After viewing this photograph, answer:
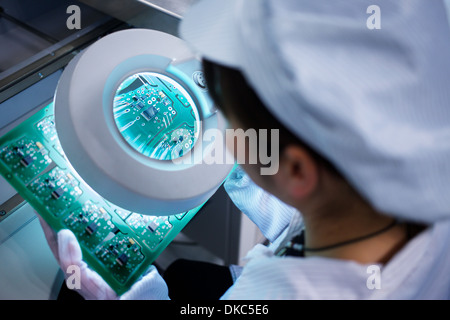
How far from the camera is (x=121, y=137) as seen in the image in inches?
27.3

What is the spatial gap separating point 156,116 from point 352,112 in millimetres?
470

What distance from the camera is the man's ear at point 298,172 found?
48cm

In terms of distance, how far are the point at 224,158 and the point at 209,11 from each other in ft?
0.95

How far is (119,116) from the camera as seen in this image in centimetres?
75

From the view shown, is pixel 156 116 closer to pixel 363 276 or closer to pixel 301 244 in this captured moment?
pixel 301 244

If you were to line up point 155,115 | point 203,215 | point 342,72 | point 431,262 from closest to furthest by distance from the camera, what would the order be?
point 342,72, point 431,262, point 155,115, point 203,215

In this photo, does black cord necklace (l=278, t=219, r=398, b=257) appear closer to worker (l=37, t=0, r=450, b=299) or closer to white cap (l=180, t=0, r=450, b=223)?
worker (l=37, t=0, r=450, b=299)

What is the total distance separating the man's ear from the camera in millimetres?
484

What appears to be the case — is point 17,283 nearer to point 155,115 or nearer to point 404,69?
point 155,115

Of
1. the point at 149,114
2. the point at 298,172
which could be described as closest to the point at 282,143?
the point at 298,172

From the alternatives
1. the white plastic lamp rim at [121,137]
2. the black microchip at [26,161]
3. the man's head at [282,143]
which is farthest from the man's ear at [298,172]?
the black microchip at [26,161]

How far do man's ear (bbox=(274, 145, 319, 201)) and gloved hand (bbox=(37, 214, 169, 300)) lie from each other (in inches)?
13.8

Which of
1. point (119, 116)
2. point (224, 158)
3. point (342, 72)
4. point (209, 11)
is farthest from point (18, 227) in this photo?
point (342, 72)

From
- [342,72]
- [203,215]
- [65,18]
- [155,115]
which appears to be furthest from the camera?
[203,215]
